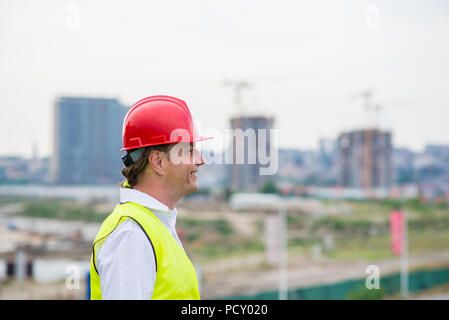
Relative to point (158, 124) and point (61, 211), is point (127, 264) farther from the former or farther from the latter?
point (61, 211)

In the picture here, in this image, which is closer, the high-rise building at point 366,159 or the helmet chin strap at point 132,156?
the helmet chin strap at point 132,156

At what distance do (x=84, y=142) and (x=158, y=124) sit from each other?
4059 cm

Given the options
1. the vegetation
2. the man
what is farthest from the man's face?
the vegetation

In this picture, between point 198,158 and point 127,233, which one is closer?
point 127,233

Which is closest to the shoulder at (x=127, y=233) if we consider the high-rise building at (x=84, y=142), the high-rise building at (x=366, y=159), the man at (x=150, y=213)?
the man at (x=150, y=213)

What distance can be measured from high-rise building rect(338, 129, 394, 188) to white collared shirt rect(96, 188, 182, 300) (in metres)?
58.2

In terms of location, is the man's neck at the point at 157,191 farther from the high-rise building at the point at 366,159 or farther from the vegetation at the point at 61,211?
the high-rise building at the point at 366,159

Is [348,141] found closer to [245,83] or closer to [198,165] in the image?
[245,83]

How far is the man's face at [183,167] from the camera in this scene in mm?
1528

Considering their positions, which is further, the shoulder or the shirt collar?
the shirt collar

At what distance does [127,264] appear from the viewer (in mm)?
1283

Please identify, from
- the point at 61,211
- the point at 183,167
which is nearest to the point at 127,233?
the point at 183,167

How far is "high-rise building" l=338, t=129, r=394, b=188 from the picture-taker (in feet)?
191

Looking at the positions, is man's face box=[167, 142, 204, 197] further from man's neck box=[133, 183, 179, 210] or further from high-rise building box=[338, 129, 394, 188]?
high-rise building box=[338, 129, 394, 188]
